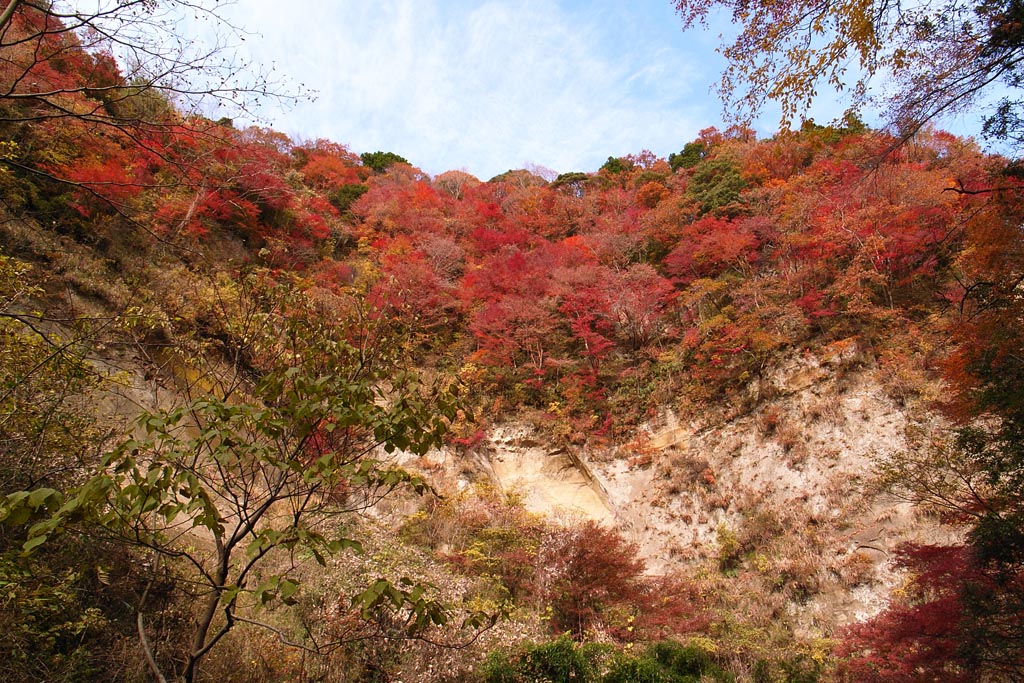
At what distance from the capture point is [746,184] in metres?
19.8

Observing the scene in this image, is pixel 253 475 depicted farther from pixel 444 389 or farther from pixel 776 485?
pixel 776 485

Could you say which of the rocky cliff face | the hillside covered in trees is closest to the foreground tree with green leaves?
the hillside covered in trees

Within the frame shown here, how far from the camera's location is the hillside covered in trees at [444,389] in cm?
259

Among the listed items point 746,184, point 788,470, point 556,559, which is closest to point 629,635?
point 556,559

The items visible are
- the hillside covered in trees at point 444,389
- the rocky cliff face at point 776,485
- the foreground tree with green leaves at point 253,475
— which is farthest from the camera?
the rocky cliff face at point 776,485

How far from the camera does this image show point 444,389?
2723 mm

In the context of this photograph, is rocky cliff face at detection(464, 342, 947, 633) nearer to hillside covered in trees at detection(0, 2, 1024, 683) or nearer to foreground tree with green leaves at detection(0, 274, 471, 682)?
hillside covered in trees at detection(0, 2, 1024, 683)

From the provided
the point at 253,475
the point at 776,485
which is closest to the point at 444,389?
the point at 253,475

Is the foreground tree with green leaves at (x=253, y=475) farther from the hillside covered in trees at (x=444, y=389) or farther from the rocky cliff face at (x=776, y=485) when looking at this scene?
the rocky cliff face at (x=776, y=485)

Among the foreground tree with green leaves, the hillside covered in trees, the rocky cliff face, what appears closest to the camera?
the foreground tree with green leaves

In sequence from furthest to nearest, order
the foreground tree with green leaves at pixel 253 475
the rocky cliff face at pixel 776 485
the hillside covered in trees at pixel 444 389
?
1. the rocky cliff face at pixel 776 485
2. the hillside covered in trees at pixel 444 389
3. the foreground tree with green leaves at pixel 253 475

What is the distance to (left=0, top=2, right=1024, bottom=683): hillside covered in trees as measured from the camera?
2.59 metres

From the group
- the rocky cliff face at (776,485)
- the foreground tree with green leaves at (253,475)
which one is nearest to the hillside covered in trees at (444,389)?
the foreground tree with green leaves at (253,475)

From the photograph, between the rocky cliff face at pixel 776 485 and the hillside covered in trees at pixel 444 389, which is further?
the rocky cliff face at pixel 776 485
